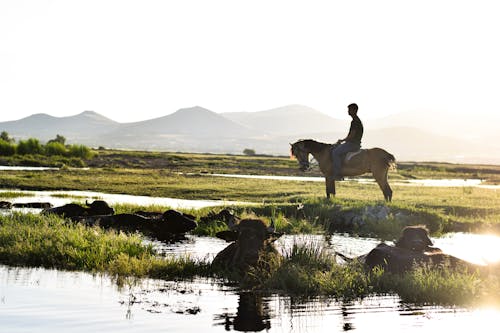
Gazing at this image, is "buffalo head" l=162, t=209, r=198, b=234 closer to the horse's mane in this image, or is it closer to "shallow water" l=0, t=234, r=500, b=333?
the horse's mane

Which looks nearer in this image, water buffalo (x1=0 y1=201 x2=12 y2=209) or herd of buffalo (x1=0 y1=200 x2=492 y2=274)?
herd of buffalo (x1=0 y1=200 x2=492 y2=274)

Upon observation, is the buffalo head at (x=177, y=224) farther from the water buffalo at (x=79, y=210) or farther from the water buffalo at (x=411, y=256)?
the water buffalo at (x=411, y=256)

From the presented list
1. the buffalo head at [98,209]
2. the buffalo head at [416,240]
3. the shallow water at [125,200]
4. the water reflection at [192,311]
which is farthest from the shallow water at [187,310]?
the shallow water at [125,200]

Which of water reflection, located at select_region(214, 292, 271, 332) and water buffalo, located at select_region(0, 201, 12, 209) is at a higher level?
water buffalo, located at select_region(0, 201, 12, 209)

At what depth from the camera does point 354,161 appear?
1096 inches

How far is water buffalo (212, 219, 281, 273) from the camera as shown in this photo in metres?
13.9

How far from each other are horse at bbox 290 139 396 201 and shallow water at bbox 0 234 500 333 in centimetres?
1506

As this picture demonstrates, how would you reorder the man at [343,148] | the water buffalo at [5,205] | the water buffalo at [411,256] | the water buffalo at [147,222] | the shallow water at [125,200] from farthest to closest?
the shallow water at [125,200], the man at [343,148], the water buffalo at [5,205], the water buffalo at [147,222], the water buffalo at [411,256]

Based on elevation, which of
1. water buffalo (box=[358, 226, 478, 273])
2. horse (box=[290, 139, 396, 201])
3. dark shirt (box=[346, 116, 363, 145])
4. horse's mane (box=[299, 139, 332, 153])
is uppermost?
dark shirt (box=[346, 116, 363, 145])

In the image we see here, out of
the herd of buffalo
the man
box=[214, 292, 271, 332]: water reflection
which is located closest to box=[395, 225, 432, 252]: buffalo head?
the herd of buffalo

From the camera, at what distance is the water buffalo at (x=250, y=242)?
13.9 m

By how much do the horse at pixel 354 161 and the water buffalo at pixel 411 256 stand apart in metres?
12.8

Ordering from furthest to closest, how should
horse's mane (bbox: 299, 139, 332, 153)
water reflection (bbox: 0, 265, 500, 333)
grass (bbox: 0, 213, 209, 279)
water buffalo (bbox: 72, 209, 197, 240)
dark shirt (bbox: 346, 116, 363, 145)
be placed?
horse's mane (bbox: 299, 139, 332, 153)
dark shirt (bbox: 346, 116, 363, 145)
water buffalo (bbox: 72, 209, 197, 240)
grass (bbox: 0, 213, 209, 279)
water reflection (bbox: 0, 265, 500, 333)

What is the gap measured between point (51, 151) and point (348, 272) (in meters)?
76.4
